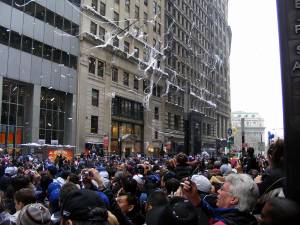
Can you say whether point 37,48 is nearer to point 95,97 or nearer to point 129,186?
point 95,97

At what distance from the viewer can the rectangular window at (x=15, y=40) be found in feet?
108

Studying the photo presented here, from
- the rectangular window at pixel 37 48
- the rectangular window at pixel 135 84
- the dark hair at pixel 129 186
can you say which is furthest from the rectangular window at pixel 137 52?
the dark hair at pixel 129 186

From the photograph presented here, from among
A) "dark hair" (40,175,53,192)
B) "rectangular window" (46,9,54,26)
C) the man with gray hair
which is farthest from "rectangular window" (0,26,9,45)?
the man with gray hair

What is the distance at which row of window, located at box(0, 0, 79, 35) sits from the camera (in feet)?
111

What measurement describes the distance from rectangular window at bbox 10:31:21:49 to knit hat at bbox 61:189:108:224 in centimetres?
3209

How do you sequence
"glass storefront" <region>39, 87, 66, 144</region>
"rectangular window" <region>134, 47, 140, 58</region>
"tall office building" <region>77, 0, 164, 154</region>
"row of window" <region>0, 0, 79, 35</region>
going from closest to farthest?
1. "row of window" <region>0, 0, 79, 35</region>
2. "glass storefront" <region>39, 87, 66, 144</region>
3. "tall office building" <region>77, 0, 164, 154</region>
4. "rectangular window" <region>134, 47, 140, 58</region>

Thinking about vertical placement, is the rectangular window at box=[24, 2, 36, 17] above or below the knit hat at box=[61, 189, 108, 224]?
above

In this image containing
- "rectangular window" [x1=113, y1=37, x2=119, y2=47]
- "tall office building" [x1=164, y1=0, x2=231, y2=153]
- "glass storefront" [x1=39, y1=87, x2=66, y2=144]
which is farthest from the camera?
"tall office building" [x1=164, y1=0, x2=231, y2=153]

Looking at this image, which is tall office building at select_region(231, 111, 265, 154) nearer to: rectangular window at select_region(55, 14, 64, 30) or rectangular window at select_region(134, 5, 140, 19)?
rectangular window at select_region(134, 5, 140, 19)

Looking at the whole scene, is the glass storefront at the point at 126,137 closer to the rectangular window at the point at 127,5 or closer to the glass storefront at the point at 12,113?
the glass storefront at the point at 12,113

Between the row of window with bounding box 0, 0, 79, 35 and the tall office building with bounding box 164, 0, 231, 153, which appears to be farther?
the tall office building with bounding box 164, 0, 231, 153

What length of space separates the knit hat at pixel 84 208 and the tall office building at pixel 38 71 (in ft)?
98.7

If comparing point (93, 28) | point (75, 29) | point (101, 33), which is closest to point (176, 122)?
point (101, 33)

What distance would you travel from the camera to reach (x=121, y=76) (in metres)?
46.8
